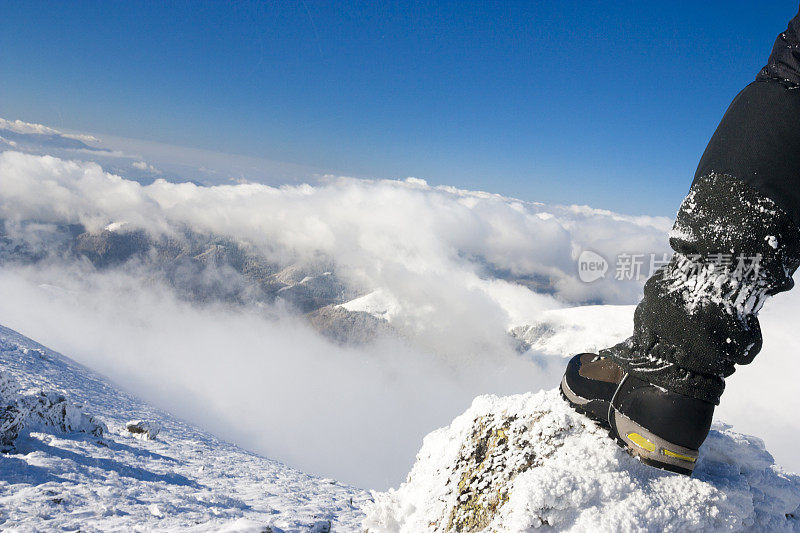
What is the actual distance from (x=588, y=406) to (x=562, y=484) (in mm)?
550

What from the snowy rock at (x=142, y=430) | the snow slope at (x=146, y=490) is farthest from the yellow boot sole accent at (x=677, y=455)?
the snowy rock at (x=142, y=430)

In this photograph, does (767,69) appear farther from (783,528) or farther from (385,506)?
(385,506)

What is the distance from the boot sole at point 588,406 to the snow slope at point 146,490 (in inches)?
185

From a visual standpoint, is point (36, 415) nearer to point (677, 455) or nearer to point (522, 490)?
point (522, 490)

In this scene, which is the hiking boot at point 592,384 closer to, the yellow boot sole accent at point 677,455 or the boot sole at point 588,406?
the boot sole at point 588,406

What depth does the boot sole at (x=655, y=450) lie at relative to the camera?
6.37ft

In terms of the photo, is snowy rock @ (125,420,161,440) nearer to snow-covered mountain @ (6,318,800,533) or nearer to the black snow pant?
snow-covered mountain @ (6,318,800,533)

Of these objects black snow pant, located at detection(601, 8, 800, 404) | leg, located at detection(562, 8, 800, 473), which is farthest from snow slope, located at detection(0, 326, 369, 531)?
black snow pant, located at detection(601, 8, 800, 404)

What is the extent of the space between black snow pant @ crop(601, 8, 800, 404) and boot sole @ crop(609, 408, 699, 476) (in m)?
0.29

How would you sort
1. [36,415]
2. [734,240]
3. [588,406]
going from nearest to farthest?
[734,240]
[588,406]
[36,415]

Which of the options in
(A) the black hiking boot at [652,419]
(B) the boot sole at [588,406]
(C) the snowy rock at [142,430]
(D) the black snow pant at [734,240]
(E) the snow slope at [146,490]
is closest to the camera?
(D) the black snow pant at [734,240]

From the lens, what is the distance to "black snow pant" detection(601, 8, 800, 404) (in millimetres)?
1612

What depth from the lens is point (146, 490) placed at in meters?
Answer: 7.75

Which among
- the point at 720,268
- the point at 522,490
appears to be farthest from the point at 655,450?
the point at 720,268
